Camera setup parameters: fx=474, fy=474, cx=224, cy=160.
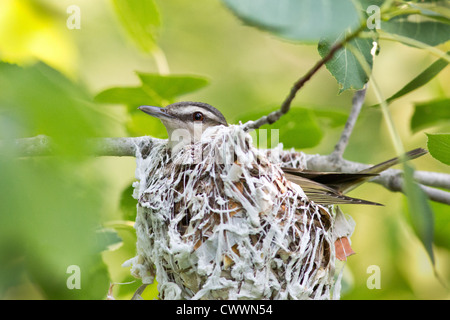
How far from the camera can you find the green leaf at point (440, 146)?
2.32 m

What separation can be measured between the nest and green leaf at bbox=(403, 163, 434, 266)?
1.11 m

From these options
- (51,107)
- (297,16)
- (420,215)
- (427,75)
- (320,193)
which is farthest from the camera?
(320,193)

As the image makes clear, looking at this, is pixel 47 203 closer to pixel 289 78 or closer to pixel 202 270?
pixel 202 270

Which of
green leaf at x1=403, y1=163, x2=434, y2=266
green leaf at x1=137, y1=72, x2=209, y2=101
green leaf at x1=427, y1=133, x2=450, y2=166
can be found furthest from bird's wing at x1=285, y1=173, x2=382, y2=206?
green leaf at x1=403, y1=163, x2=434, y2=266

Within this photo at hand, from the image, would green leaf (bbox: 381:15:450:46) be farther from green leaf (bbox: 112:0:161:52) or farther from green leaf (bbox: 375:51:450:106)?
green leaf (bbox: 112:0:161:52)

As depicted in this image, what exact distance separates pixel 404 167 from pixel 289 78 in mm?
5228

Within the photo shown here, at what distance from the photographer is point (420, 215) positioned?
4.11ft

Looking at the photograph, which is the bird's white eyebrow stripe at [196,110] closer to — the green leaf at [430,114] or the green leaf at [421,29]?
the green leaf at [421,29]

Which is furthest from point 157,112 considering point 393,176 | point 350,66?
point 393,176

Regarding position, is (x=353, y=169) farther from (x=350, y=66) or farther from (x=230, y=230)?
(x=230, y=230)

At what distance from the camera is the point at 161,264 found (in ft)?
8.05

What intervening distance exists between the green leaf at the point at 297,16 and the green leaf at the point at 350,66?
1.01 meters

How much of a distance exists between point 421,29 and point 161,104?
173 centimetres

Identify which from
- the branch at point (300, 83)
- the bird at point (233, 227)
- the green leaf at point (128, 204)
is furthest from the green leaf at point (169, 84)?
the branch at point (300, 83)
